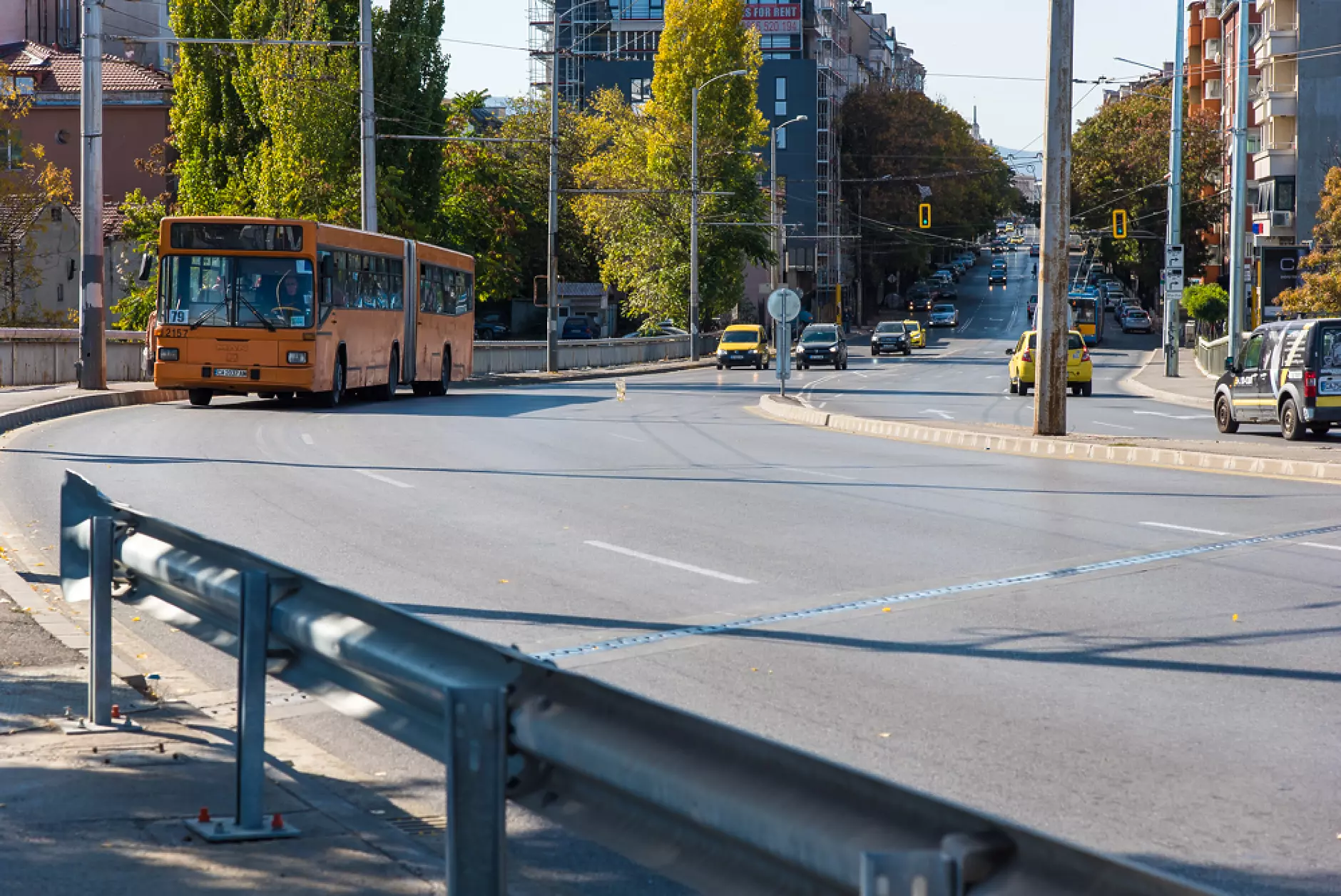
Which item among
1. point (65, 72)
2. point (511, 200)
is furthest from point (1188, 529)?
point (511, 200)

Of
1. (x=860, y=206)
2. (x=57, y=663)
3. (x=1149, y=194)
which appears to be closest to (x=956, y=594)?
(x=57, y=663)

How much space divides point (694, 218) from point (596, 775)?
69188mm

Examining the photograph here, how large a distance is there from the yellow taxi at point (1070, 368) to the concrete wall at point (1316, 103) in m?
35.5

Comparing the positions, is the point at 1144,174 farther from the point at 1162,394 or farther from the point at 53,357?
the point at 53,357

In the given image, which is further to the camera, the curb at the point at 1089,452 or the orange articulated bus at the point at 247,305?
the orange articulated bus at the point at 247,305

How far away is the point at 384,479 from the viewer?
18.1 meters

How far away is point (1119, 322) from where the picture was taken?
4562 inches

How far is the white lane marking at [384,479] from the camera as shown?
1742cm

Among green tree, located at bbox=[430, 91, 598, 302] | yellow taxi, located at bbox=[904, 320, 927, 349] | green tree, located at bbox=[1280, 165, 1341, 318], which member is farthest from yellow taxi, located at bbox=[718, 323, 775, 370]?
green tree, located at bbox=[1280, 165, 1341, 318]

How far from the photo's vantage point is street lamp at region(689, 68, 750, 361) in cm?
7194

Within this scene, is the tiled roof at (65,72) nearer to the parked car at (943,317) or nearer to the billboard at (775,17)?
the parked car at (943,317)

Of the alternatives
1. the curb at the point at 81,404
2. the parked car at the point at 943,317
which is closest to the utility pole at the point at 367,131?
the curb at the point at 81,404

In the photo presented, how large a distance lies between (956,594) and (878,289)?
13241cm

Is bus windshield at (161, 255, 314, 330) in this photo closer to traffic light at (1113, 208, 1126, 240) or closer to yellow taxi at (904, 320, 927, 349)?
traffic light at (1113, 208, 1126, 240)
